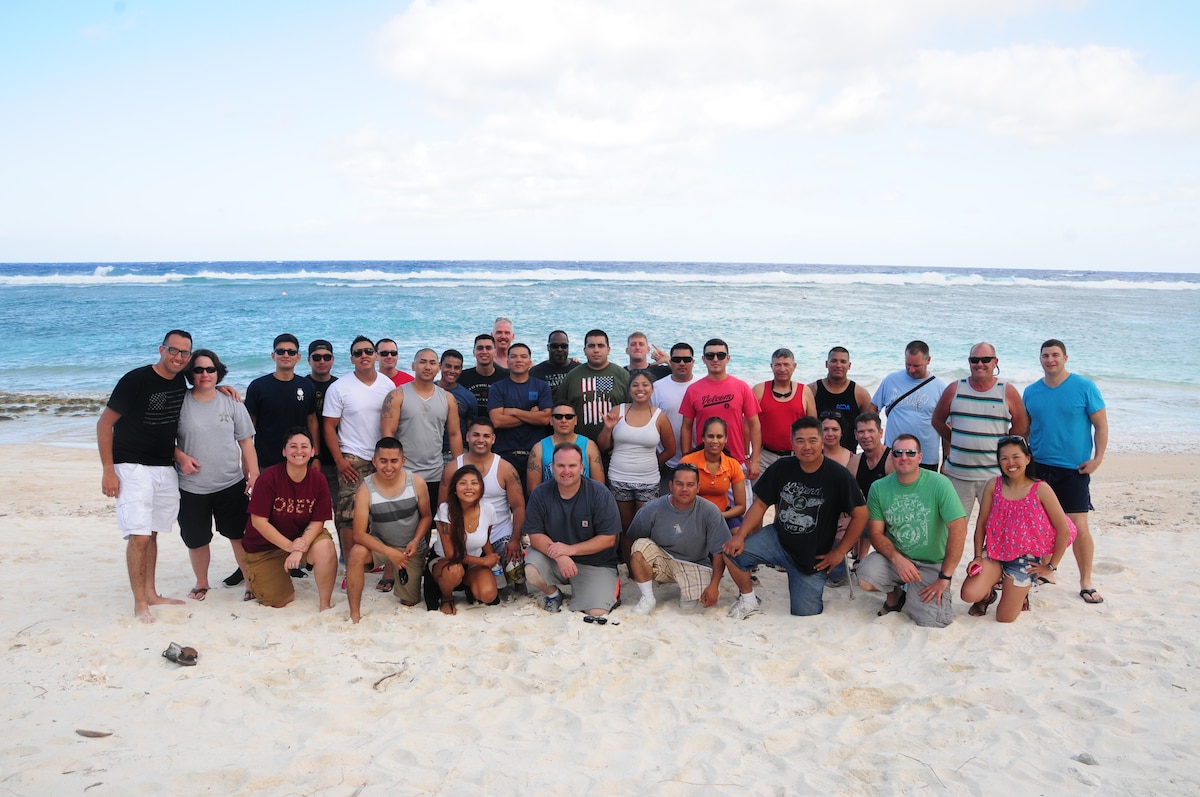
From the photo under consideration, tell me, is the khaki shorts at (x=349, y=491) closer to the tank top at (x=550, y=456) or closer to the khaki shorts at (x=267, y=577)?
the khaki shorts at (x=267, y=577)

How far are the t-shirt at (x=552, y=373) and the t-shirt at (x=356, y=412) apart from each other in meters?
1.29

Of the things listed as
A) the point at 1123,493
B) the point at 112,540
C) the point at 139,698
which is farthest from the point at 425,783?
the point at 1123,493

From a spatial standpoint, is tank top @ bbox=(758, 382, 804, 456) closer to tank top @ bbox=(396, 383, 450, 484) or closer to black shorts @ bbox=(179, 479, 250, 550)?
tank top @ bbox=(396, 383, 450, 484)

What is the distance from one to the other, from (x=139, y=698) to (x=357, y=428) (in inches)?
83.3

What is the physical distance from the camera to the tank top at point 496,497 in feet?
17.1

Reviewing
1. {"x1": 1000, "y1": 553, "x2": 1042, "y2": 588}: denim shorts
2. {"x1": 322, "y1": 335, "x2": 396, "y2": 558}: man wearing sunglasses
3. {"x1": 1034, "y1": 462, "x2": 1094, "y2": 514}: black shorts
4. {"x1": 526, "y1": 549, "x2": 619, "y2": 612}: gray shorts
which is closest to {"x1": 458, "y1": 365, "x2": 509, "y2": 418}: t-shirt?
{"x1": 322, "y1": 335, "x2": 396, "y2": 558}: man wearing sunglasses

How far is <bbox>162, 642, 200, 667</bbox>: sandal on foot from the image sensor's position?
13.7ft

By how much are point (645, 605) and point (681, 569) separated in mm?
337

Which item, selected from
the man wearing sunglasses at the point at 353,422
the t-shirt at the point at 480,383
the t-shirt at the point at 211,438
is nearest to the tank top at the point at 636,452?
the t-shirt at the point at 480,383

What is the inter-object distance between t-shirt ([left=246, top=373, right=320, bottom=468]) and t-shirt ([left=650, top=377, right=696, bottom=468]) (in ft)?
8.51

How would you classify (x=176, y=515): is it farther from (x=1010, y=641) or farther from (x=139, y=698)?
(x=1010, y=641)

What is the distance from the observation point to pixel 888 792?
308 centimetres

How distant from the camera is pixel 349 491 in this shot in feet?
17.8

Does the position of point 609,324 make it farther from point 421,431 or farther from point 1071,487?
point 1071,487
